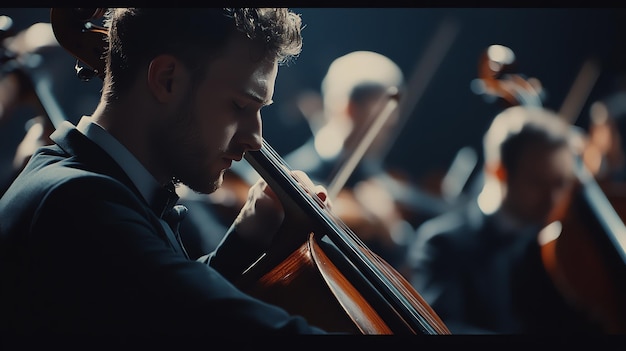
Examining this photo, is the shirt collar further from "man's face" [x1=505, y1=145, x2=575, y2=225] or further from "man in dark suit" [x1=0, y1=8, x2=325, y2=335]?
"man's face" [x1=505, y1=145, x2=575, y2=225]

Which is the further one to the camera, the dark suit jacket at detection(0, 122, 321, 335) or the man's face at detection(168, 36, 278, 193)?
the man's face at detection(168, 36, 278, 193)

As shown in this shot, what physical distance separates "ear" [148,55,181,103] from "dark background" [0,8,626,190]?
23.1 inches

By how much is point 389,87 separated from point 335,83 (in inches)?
6.7

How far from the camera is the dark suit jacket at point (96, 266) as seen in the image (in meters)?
0.77

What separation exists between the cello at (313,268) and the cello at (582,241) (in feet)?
2.33

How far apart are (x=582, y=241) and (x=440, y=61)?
718 mm

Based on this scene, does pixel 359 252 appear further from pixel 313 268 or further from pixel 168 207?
pixel 168 207

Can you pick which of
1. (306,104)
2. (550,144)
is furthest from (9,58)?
(550,144)

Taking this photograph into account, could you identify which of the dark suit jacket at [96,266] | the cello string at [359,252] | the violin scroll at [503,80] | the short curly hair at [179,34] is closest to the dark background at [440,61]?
the violin scroll at [503,80]

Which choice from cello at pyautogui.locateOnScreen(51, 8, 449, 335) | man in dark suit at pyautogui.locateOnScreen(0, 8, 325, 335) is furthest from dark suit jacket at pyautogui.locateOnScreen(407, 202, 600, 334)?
man in dark suit at pyautogui.locateOnScreen(0, 8, 325, 335)

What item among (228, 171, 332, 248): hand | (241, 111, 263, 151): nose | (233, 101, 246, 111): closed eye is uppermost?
Answer: (233, 101, 246, 111): closed eye

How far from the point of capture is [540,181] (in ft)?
5.69

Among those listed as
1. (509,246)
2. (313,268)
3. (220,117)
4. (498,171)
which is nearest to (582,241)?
(509,246)

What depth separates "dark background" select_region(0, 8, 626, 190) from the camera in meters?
1.61
